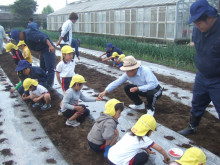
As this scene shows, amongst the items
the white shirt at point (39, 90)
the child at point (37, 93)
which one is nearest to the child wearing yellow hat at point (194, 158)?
the child at point (37, 93)

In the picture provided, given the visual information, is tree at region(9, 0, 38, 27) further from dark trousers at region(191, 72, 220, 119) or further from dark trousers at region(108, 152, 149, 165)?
dark trousers at region(108, 152, 149, 165)

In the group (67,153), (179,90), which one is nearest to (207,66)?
(67,153)

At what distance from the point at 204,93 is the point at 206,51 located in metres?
0.51

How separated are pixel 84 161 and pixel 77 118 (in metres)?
1.07

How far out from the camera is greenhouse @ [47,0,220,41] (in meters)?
12.2

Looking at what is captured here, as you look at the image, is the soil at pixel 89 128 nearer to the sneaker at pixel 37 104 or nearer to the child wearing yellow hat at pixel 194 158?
the sneaker at pixel 37 104

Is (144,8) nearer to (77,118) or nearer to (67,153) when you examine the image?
(77,118)

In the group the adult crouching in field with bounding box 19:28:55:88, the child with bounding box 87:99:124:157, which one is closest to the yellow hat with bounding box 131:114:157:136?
the child with bounding box 87:99:124:157

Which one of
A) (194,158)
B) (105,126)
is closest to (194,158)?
(194,158)

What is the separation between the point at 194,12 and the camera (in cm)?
219

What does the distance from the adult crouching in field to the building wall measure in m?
9.23

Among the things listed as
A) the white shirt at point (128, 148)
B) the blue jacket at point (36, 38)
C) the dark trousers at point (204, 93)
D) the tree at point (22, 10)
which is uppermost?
the tree at point (22, 10)

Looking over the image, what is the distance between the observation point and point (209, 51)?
2.29m

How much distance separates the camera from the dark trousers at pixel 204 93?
7.75 ft
